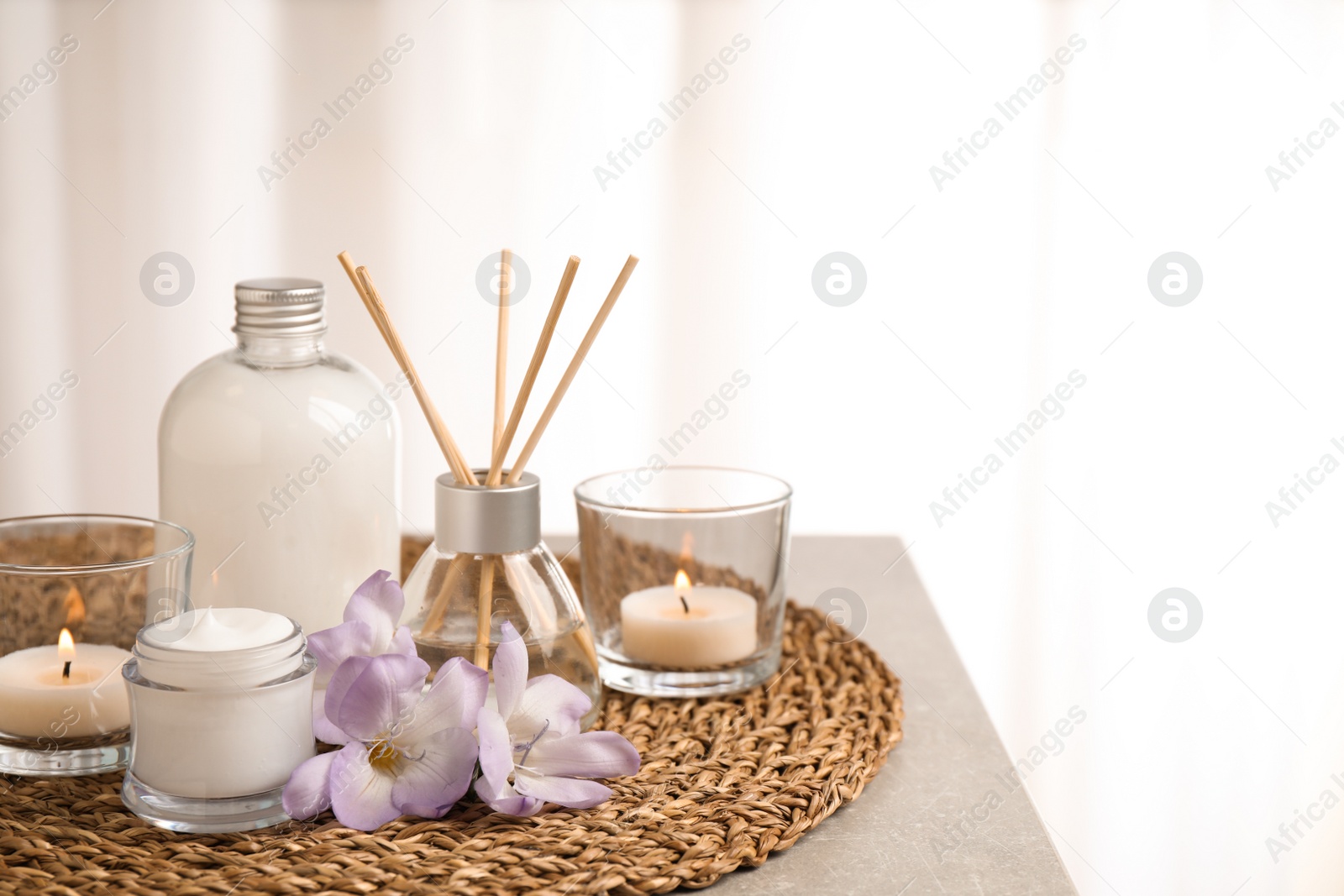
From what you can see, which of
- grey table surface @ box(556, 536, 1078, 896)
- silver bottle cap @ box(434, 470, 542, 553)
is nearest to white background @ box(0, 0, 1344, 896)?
grey table surface @ box(556, 536, 1078, 896)

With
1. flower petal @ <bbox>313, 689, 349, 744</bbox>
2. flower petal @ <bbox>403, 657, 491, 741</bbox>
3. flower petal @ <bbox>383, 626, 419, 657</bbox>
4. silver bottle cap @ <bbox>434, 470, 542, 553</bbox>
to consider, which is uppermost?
silver bottle cap @ <bbox>434, 470, 542, 553</bbox>

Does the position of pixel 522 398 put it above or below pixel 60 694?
above

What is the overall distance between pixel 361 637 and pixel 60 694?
15cm

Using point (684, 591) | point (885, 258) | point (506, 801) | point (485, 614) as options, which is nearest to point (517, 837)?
point (506, 801)

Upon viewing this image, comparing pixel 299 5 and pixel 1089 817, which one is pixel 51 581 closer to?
pixel 299 5

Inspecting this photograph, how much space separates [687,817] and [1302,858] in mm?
1235

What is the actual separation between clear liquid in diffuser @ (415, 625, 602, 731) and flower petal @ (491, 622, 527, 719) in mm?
20

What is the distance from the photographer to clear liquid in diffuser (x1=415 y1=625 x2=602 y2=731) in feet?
2.15

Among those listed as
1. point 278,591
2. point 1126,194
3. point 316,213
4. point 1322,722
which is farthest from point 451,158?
point 1322,722

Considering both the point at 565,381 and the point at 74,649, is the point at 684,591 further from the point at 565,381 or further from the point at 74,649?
the point at 74,649

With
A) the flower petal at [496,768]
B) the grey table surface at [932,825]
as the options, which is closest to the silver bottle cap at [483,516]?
the flower petal at [496,768]

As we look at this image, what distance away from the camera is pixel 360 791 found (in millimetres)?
584

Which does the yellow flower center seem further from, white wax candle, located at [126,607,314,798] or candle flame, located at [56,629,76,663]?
candle flame, located at [56,629,76,663]

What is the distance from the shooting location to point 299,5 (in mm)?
→ 1641
